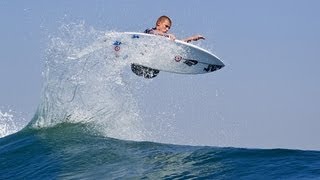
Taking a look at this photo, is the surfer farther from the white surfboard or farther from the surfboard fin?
the surfboard fin

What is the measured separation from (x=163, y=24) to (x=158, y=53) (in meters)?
0.74

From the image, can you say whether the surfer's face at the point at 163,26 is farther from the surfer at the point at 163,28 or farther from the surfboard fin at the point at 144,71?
the surfboard fin at the point at 144,71

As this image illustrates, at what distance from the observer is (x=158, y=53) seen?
14719mm

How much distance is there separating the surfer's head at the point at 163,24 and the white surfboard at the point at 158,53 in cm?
28

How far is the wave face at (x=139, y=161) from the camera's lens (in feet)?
33.1

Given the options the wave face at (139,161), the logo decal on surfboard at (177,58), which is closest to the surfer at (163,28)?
the logo decal on surfboard at (177,58)

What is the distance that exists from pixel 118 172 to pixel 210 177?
154 centimetres

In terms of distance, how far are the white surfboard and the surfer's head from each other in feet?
0.91

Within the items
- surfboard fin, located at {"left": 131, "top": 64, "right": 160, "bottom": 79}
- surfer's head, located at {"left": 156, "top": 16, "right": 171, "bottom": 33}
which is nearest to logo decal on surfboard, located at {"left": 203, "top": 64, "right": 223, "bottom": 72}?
surfboard fin, located at {"left": 131, "top": 64, "right": 160, "bottom": 79}

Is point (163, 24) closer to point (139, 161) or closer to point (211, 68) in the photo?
point (211, 68)

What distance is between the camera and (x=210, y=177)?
9.84 metres

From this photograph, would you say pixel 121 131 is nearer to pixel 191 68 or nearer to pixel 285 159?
pixel 191 68

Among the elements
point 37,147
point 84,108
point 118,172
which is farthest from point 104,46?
point 118,172

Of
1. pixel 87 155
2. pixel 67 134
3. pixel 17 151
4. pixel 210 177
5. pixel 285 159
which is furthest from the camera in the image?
pixel 67 134
